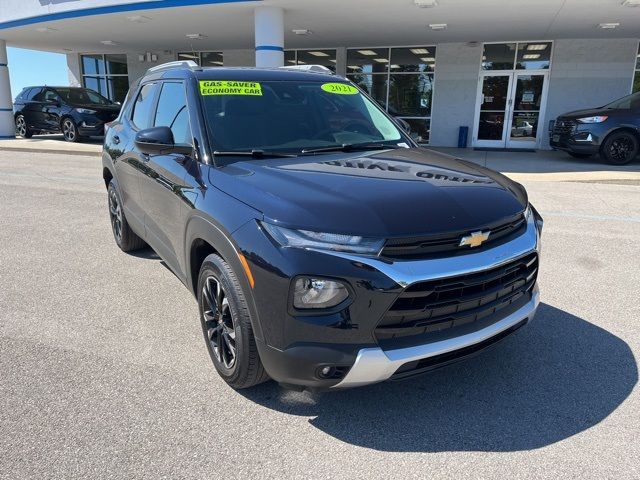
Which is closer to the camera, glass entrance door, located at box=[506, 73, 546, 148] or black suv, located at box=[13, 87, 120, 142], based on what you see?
glass entrance door, located at box=[506, 73, 546, 148]

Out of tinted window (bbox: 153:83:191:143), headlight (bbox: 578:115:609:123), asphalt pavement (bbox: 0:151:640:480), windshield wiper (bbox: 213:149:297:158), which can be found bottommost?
asphalt pavement (bbox: 0:151:640:480)

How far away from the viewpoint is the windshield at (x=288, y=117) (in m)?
3.32

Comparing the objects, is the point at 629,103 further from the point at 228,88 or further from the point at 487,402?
the point at 487,402

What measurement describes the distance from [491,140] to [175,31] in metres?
11.1

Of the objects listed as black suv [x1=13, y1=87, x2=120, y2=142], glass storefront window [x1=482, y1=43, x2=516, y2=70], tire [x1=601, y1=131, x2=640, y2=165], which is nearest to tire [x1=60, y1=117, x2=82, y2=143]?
black suv [x1=13, y1=87, x2=120, y2=142]

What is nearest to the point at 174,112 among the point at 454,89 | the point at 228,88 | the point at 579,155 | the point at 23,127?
the point at 228,88

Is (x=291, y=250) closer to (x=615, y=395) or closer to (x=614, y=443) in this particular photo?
(x=614, y=443)

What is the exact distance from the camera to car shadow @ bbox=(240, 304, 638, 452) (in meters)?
2.51

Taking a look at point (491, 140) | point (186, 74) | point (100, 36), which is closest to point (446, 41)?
point (491, 140)

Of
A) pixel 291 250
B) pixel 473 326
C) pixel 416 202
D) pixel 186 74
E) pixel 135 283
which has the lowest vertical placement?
pixel 135 283

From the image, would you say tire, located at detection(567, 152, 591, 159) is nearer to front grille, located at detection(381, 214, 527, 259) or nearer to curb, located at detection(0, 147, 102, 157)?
front grille, located at detection(381, 214, 527, 259)

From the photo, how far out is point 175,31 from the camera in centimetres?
1616

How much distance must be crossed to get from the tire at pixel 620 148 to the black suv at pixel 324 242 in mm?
10741

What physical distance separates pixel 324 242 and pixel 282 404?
Result: 108 centimetres
